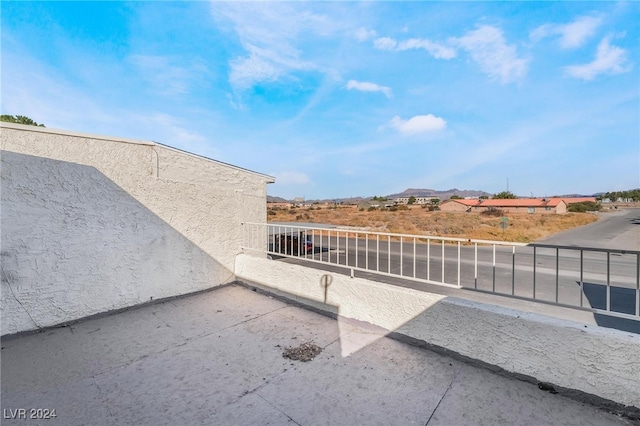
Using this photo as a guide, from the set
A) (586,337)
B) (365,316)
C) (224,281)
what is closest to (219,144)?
(224,281)

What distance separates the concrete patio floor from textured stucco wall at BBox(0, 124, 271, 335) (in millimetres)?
552

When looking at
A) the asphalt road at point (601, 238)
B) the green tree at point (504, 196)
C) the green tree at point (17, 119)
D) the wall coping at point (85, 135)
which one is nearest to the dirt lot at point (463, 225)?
the asphalt road at point (601, 238)

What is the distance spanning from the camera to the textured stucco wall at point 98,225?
3.24 m

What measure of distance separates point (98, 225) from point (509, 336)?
17.4 ft

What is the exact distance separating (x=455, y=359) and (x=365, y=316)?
109cm

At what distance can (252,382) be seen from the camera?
2.36 metres

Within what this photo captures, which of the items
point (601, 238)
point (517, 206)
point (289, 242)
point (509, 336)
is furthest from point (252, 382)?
point (517, 206)

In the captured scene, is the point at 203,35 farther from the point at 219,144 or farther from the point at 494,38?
the point at 494,38

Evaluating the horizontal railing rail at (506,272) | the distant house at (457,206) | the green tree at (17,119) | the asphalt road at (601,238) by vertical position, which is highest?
the green tree at (17,119)

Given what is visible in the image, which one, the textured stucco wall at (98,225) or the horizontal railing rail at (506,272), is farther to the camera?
the horizontal railing rail at (506,272)

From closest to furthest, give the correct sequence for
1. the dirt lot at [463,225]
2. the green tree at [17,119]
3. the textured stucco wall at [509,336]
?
1. the textured stucco wall at [509,336]
2. the green tree at [17,119]
3. the dirt lot at [463,225]

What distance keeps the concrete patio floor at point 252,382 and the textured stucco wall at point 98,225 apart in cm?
55

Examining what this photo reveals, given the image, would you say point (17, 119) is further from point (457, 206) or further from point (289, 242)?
point (457, 206)

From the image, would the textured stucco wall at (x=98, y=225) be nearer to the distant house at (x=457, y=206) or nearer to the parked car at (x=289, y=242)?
the parked car at (x=289, y=242)
